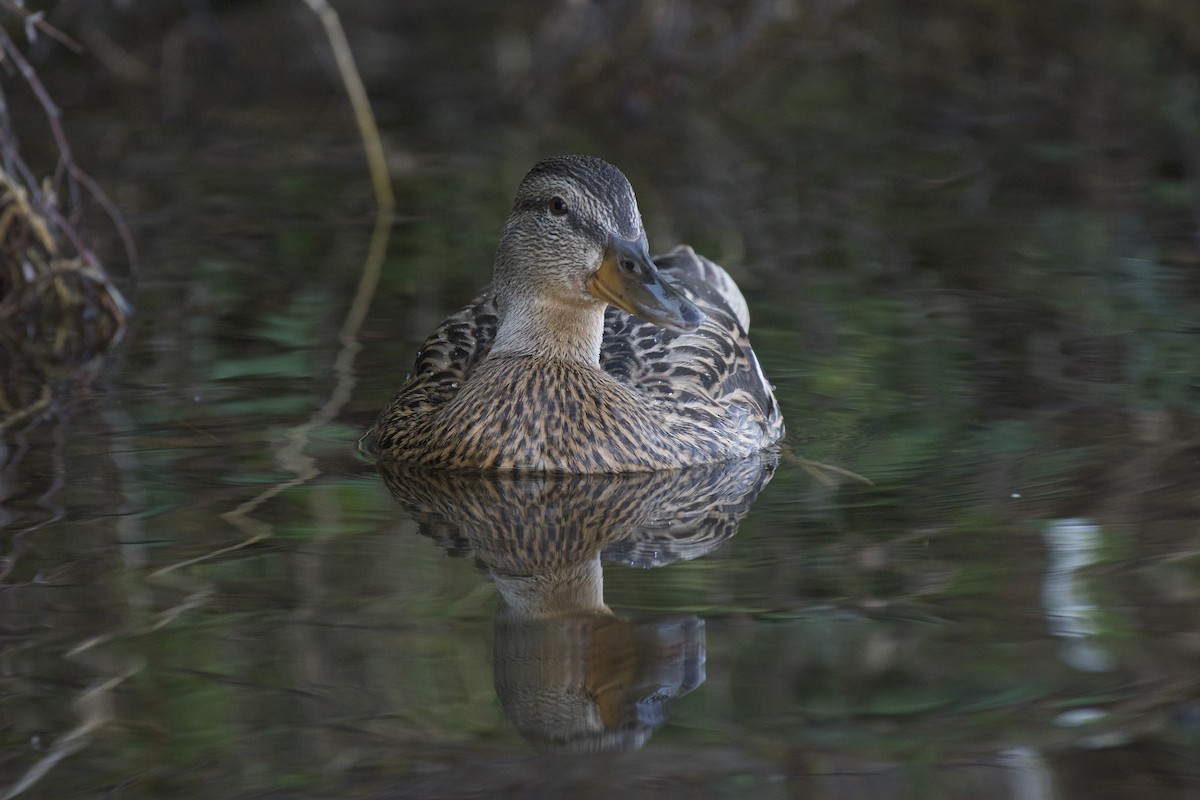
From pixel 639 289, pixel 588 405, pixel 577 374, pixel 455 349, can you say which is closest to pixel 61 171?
pixel 455 349

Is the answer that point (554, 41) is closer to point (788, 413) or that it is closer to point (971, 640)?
point (788, 413)

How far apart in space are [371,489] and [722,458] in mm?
1218

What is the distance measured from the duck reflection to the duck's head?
1.98 ft

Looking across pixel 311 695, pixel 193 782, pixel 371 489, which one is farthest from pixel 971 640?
pixel 371 489

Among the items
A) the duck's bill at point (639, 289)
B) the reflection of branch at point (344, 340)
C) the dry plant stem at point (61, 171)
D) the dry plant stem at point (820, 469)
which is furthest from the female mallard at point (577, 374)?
the dry plant stem at point (61, 171)

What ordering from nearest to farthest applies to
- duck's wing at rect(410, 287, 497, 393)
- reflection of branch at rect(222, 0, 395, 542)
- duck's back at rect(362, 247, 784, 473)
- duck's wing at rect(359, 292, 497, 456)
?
reflection of branch at rect(222, 0, 395, 542) < duck's back at rect(362, 247, 784, 473) < duck's wing at rect(359, 292, 497, 456) < duck's wing at rect(410, 287, 497, 393)

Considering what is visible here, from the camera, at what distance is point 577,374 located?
6.56 meters

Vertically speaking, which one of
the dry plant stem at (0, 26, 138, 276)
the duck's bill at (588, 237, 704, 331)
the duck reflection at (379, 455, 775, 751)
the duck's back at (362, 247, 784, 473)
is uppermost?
the dry plant stem at (0, 26, 138, 276)

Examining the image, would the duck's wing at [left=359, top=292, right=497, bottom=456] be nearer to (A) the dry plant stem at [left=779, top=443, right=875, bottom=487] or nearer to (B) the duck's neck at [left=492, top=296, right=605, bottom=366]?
(B) the duck's neck at [left=492, top=296, right=605, bottom=366]

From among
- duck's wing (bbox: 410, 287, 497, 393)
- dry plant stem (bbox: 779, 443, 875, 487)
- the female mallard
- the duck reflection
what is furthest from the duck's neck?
dry plant stem (bbox: 779, 443, 875, 487)

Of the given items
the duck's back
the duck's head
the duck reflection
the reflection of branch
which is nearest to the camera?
the duck reflection

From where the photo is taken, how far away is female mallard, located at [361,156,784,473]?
6375 mm

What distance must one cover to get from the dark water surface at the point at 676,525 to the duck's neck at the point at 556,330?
0.55m

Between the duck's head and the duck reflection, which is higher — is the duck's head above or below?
above
